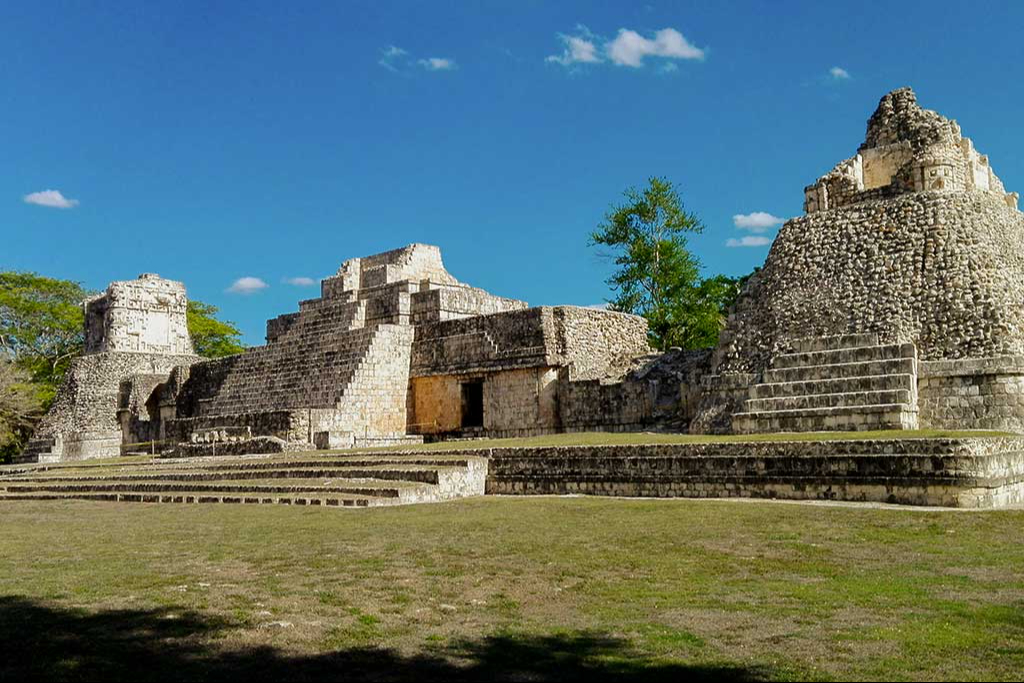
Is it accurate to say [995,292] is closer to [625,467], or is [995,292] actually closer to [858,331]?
[858,331]

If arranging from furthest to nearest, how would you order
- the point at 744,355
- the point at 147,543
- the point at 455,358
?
the point at 455,358, the point at 744,355, the point at 147,543

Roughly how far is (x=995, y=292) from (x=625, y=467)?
627 cm

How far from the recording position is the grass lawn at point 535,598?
179 inches

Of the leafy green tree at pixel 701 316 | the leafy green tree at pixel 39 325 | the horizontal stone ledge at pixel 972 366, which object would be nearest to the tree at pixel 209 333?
the leafy green tree at pixel 39 325

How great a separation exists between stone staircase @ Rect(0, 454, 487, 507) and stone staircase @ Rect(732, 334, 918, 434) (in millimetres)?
4301

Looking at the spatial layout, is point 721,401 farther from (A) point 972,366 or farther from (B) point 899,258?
(A) point 972,366

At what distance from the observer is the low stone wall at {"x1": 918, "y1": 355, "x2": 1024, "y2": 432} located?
1348 centimetres

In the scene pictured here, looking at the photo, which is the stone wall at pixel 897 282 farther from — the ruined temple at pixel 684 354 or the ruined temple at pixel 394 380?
the ruined temple at pixel 394 380

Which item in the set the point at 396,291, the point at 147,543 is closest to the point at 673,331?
the point at 396,291

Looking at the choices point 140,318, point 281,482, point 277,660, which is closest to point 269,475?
point 281,482

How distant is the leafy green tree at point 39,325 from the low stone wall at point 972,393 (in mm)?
34394

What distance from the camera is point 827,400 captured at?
14320 mm

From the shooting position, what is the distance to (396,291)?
2567 centimetres

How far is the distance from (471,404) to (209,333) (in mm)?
28281
